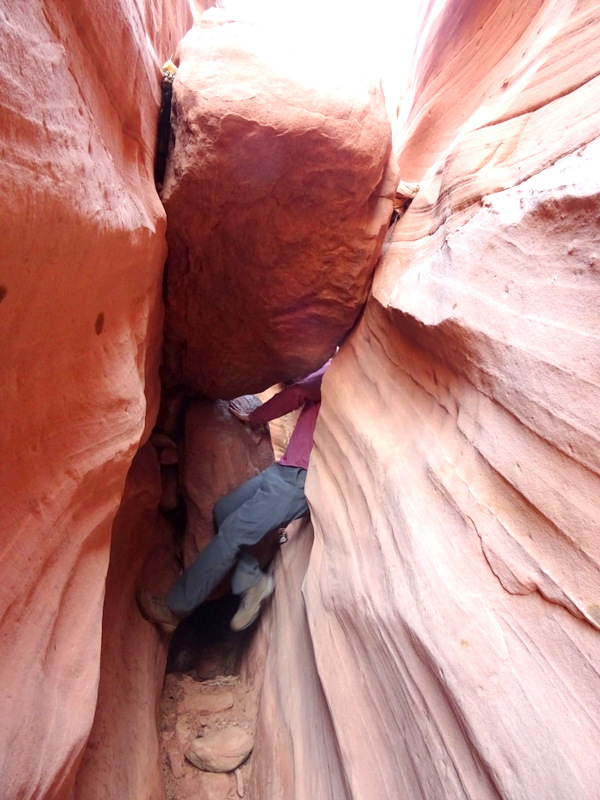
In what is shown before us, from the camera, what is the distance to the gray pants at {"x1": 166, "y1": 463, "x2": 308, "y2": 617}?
8.20ft

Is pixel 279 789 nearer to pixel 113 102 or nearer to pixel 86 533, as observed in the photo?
pixel 86 533

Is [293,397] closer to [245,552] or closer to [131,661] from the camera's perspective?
[245,552]

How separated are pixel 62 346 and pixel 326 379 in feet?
4.68

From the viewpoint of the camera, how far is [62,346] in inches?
45.6

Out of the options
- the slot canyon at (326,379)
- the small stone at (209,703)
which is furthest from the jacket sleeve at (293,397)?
the small stone at (209,703)

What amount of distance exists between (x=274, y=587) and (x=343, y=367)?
1.42 meters

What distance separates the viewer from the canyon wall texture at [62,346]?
87 cm

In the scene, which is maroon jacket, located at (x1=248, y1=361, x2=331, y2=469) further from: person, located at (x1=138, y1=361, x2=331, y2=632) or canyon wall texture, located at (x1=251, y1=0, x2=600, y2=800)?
canyon wall texture, located at (x1=251, y1=0, x2=600, y2=800)

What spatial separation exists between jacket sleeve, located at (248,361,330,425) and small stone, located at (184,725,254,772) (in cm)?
184

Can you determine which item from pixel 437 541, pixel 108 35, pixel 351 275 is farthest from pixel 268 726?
pixel 108 35

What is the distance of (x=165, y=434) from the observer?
330cm

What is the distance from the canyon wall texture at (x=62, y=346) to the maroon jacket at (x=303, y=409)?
4.58 ft

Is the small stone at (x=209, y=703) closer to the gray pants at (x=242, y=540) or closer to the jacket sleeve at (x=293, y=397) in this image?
the gray pants at (x=242, y=540)

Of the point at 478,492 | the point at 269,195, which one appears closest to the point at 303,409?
the point at 269,195
